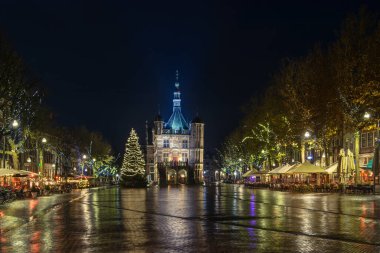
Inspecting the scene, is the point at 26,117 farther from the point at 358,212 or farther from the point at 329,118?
the point at 358,212

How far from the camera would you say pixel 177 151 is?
17875 cm

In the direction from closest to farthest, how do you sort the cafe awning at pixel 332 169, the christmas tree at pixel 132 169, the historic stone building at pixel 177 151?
the cafe awning at pixel 332 169
the christmas tree at pixel 132 169
the historic stone building at pixel 177 151

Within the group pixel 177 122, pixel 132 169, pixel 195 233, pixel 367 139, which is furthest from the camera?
pixel 177 122

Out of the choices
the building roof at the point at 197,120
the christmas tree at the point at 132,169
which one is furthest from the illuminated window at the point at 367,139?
the building roof at the point at 197,120

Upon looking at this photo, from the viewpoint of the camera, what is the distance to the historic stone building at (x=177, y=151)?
172625 mm

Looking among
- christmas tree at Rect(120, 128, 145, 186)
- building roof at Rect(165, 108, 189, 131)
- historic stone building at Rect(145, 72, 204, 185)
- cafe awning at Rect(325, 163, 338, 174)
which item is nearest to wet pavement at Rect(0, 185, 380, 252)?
cafe awning at Rect(325, 163, 338, 174)

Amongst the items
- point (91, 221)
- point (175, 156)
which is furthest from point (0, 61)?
point (175, 156)

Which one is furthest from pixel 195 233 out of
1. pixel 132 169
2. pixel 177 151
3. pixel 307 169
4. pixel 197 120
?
pixel 197 120

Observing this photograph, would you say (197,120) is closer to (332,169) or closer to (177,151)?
(177,151)

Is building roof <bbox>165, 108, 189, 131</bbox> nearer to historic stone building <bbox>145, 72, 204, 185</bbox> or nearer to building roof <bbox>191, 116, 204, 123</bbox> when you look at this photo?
historic stone building <bbox>145, 72, 204, 185</bbox>

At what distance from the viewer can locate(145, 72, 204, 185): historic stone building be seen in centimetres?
17262

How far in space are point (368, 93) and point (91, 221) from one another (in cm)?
3259

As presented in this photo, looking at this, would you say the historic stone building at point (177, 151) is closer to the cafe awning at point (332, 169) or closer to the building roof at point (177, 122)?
the building roof at point (177, 122)

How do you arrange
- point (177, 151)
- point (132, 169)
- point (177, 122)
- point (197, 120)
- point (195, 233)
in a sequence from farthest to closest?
point (177, 122)
point (197, 120)
point (177, 151)
point (132, 169)
point (195, 233)
